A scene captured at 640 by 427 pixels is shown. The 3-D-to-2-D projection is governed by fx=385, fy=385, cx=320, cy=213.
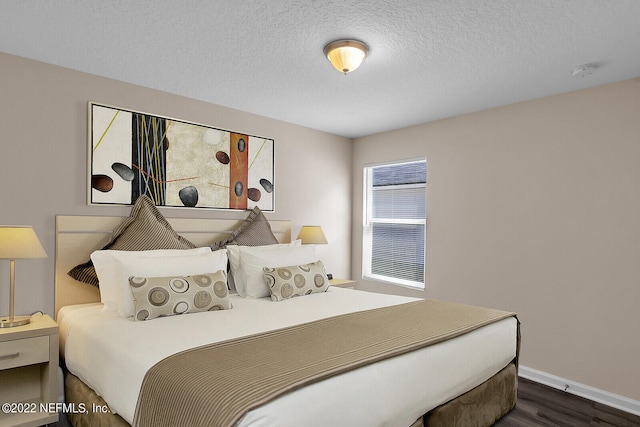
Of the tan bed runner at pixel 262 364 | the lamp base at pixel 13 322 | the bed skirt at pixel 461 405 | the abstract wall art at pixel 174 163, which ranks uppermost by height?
the abstract wall art at pixel 174 163

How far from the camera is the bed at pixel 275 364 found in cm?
136

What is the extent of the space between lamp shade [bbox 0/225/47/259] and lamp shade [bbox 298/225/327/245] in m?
2.28

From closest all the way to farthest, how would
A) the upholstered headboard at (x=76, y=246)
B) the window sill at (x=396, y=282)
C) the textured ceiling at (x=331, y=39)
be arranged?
the textured ceiling at (x=331, y=39)
the upholstered headboard at (x=76, y=246)
the window sill at (x=396, y=282)

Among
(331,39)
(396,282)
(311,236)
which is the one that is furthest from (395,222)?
(331,39)

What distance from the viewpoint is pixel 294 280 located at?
2.98 metres

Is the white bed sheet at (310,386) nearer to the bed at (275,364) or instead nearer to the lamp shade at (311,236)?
the bed at (275,364)

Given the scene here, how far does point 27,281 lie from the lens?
103 inches

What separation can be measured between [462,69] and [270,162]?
2.06m

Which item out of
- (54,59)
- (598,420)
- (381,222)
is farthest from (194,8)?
(598,420)

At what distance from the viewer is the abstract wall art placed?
9.68ft

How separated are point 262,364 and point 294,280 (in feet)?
4.75

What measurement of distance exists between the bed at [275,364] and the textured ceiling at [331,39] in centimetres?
124

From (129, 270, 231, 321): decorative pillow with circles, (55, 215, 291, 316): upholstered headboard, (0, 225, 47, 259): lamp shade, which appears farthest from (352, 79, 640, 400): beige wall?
(0, 225, 47, 259): lamp shade

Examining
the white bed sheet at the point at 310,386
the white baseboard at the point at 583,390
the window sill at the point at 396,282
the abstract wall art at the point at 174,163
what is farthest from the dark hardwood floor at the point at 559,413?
the abstract wall art at the point at 174,163
